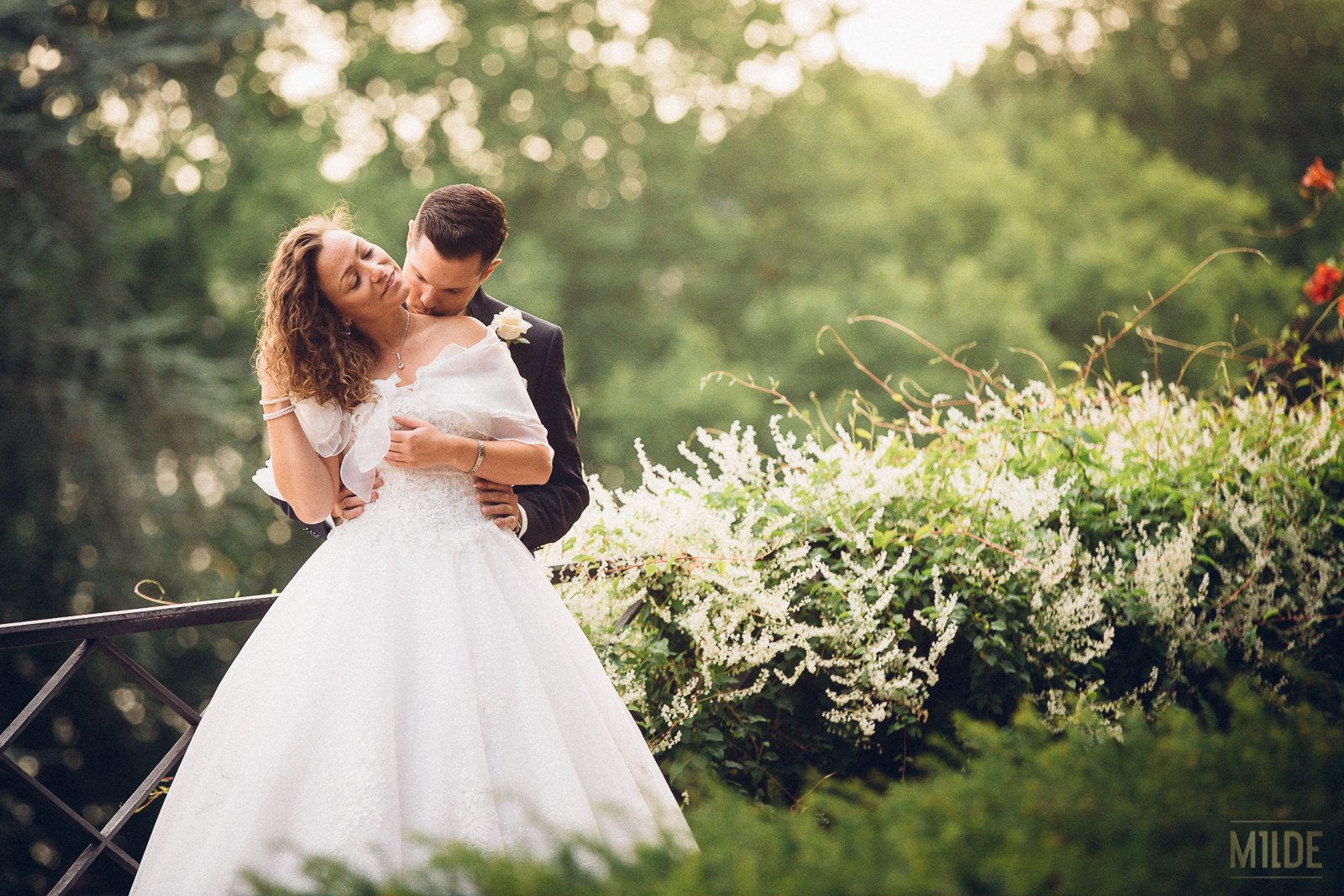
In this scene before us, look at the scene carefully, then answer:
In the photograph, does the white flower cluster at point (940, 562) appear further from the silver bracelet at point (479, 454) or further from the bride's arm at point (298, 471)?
the bride's arm at point (298, 471)

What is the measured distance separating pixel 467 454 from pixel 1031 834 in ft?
4.51

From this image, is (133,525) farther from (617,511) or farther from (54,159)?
(617,511)

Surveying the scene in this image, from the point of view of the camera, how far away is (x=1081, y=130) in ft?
58.4

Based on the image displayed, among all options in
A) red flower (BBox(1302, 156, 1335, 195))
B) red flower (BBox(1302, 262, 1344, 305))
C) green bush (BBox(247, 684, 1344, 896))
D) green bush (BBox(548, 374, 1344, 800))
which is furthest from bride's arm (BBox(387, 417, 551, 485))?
red flower (BBox(1302, 156, 1335, 195))

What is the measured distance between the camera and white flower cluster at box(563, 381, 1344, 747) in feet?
10.0

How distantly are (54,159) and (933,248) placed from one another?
11.5m

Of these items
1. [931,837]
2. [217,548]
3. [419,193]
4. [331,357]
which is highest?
[419,193]

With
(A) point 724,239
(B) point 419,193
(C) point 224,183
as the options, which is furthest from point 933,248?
(C) point 224,183

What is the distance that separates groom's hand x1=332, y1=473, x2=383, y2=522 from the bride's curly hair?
18 cm

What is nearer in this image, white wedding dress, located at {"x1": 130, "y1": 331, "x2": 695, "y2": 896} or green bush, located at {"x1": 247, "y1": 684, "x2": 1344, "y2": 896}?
green bush, located at {"x1": 247, "y1": 684, "x2": 1344, "y2": 896}

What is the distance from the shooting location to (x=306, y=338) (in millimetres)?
2270

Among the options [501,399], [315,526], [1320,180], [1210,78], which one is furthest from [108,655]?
[1210,78]

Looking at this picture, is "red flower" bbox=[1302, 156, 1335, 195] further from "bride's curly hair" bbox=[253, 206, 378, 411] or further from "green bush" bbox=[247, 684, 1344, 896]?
"bride's curly hair" bbox=[253, 206, 378, 411]

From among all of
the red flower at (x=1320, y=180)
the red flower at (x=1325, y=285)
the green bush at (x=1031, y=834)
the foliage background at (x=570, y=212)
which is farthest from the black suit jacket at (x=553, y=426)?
the foliage background at (x=570, y=212)
